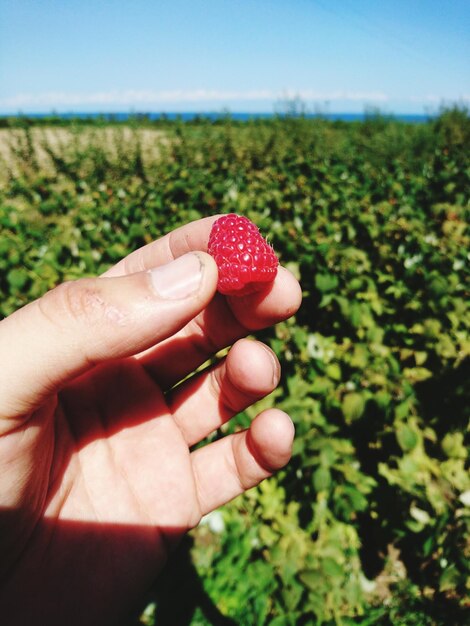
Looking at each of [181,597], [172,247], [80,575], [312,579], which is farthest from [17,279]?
[312,579]

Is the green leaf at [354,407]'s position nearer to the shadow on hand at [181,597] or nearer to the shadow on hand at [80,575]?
the shadow on hand at [80,575]

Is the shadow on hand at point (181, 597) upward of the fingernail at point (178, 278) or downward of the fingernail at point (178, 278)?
downward

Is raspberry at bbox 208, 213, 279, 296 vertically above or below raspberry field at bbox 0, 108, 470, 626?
above

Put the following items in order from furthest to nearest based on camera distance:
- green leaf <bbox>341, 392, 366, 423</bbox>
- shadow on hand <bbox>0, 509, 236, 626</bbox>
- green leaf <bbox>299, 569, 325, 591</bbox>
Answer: green leaf <bbox>341, 392, 366, 423</bbox> < green leaf <bbox>299, 569, 325, 591</bbox> < shadow on hand <bbox>0, 509, 236, 626</bbox>

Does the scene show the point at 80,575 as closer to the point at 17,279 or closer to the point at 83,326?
the point at 83,326

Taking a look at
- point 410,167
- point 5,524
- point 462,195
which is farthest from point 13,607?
point 410,167

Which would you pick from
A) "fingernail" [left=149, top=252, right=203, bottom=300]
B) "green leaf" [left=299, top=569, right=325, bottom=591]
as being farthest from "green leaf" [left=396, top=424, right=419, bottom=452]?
"fingernail" [left=149, top=252, right=203, bottom=300]

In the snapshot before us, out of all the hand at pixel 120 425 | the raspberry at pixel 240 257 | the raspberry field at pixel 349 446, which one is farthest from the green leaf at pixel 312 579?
the raspberry at pixel 240 257

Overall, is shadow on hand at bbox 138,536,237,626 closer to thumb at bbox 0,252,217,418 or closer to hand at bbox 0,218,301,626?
hand at bbox 0,218,301,626
